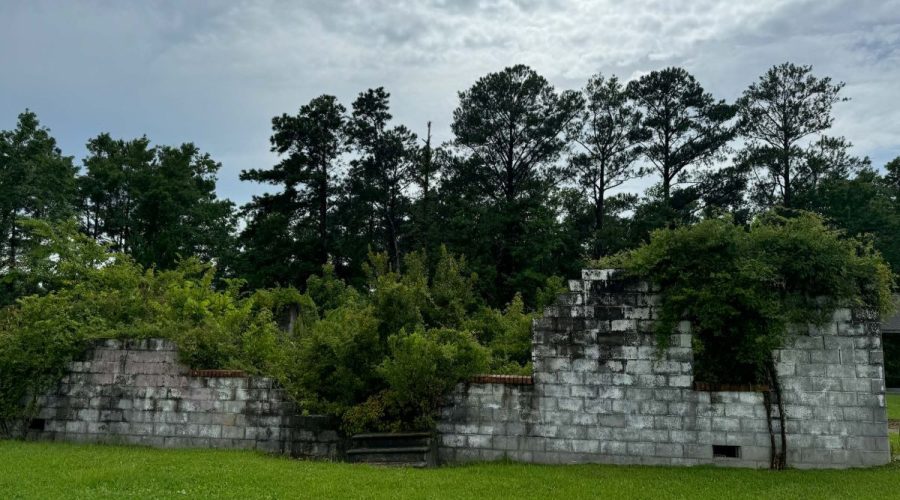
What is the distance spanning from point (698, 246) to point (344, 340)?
209 inches

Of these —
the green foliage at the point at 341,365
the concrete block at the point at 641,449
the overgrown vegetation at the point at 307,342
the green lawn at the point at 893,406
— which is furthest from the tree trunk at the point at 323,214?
the concrete block at the point at 641,449

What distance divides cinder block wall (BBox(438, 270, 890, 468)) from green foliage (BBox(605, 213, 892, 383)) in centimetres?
26

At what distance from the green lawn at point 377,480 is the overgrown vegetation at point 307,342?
108 cm

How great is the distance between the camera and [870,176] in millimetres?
34375

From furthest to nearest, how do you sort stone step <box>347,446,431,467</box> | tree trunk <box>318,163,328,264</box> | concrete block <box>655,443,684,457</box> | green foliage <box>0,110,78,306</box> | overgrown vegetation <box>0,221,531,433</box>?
tree trunk <box>318,163,328,264</box>, green foliage <box>0,110,78,306</box>, overgrown vegetation <box>0,221,531,433</box>, stone step <box>347,446,431,467</box>, concrete block <box>655,443,684,457</box>

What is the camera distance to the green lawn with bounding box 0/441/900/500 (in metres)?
7.29

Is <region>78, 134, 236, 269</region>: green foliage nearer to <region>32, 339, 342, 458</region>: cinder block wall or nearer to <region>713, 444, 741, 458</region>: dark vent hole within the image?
<region>32, 339, 342, 458</region>: cinder block wall

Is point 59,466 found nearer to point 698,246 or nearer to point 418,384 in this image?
point 418,384

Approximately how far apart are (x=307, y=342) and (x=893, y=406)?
1768 centimetres

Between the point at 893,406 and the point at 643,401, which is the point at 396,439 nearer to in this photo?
the point at 643,401

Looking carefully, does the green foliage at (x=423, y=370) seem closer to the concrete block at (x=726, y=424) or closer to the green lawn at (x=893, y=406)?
the concrete block at (x=726, y=424)

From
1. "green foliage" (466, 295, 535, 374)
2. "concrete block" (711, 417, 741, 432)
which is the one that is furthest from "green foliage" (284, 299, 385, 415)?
"concrete block" (711, 417, 741, 432)

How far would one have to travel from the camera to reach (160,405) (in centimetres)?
1082

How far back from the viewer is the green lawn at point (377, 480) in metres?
7.29
